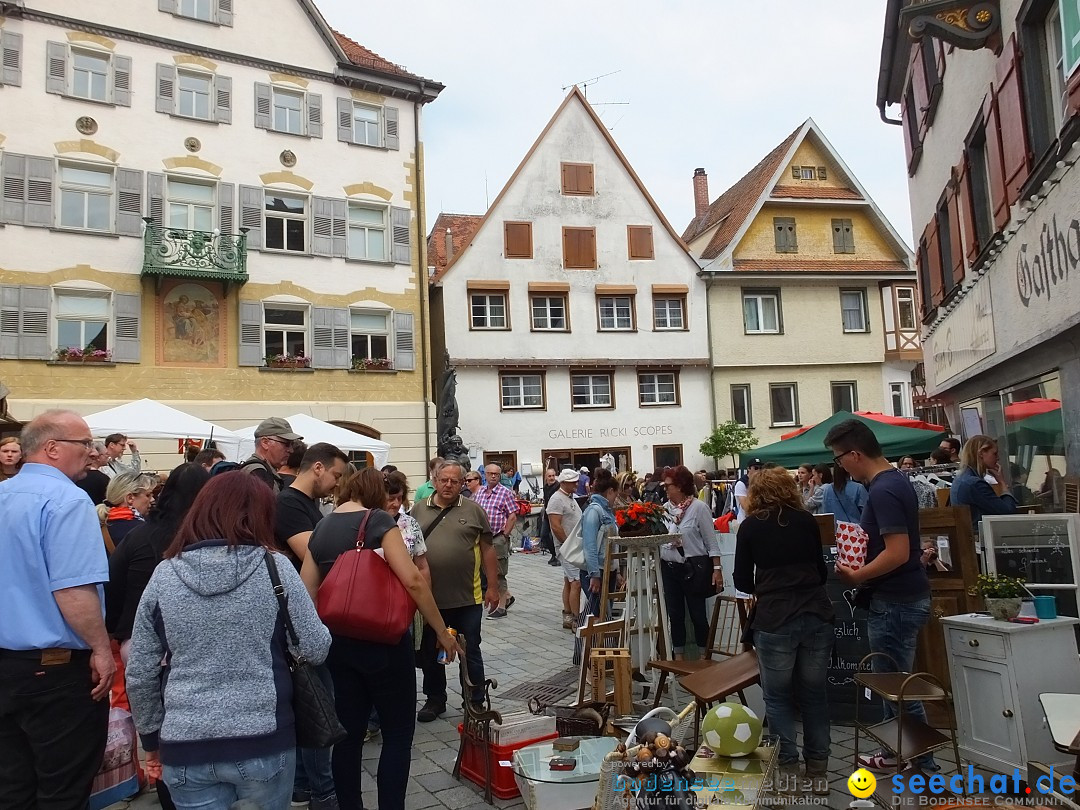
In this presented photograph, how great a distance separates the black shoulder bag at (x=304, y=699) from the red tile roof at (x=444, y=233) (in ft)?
89.9

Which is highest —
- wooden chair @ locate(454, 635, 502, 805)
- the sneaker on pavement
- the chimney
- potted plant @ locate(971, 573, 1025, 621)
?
the chimney

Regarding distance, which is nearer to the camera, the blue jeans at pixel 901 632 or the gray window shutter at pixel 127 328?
the blue jeans at pixel 901 632

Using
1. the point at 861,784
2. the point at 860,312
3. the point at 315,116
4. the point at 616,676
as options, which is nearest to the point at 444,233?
the point at 315,116

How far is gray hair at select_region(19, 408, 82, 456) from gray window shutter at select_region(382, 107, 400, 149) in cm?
2074

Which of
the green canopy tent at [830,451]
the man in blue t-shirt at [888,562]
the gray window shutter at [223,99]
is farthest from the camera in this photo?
the gray window shutter at [223,99]

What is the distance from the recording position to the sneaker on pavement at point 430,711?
20.2 ft

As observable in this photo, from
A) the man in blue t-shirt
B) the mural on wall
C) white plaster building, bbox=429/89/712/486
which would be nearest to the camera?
the man in blue t-shirt

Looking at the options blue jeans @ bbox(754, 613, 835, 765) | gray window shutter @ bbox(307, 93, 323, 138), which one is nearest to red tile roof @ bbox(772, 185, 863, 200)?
gray window shutter @ bbox(307, 93, 323, 138)

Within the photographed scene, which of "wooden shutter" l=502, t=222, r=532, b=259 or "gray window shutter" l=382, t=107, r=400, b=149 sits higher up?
"gray window shutter" l=382, t=107, r=400, b=149

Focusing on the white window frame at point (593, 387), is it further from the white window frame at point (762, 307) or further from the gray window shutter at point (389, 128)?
the gray window shutter at point (389, 128)

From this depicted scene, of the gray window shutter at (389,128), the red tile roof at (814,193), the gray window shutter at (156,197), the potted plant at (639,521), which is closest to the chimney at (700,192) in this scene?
the red tile roof at (814,193)

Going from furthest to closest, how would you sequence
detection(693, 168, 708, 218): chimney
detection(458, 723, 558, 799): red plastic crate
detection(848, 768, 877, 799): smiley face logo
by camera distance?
detection(693, 168, 708, 218): chimney, detection(458, 723, 558, 799): red plastic crate, detection(848, 768, 877, 799): smiley face logo

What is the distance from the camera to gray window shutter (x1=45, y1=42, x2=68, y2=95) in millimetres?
18297

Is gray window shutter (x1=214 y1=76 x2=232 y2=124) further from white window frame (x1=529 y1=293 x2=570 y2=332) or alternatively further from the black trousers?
the black trousers
